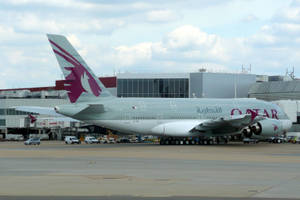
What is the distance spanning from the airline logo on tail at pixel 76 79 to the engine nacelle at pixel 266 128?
1879cm

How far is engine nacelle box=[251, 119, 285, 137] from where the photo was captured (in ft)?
193

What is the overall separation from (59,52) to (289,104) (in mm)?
41053


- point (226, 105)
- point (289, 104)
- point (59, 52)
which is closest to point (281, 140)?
point (289, 104)

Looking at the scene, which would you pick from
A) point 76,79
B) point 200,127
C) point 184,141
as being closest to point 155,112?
point 200,127

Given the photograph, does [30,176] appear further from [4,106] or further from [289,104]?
[4,106]

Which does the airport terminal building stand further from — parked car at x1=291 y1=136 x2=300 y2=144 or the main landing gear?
the main landing gear

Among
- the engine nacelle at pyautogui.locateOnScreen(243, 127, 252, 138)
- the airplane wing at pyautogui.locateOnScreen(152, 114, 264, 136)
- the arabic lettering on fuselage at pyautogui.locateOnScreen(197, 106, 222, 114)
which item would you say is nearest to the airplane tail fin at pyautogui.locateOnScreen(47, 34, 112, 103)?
the airplane wing at pyautogui.locateOnScreen(152, 114, 264, 136)

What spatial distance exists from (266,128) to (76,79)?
21.6m

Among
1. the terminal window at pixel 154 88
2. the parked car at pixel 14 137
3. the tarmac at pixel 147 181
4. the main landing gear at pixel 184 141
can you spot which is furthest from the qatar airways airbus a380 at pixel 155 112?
the parked car at pixel 14 137

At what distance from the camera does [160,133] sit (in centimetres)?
5878

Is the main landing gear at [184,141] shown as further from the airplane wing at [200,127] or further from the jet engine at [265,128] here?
the jet engine at [265,128]

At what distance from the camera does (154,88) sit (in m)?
102

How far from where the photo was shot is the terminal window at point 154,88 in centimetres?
10025

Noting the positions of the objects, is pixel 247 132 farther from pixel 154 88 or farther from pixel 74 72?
pixel 154 88
